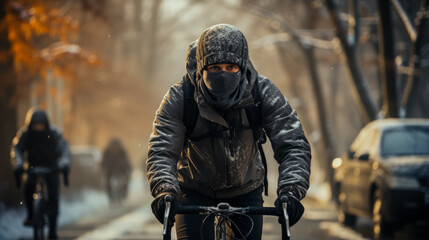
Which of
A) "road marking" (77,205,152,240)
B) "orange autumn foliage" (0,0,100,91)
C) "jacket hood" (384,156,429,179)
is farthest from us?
"orange autumn foliage" (0,0,100,91)

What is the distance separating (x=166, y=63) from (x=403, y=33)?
1641 inches

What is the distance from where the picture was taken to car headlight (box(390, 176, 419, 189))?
40.1 feet

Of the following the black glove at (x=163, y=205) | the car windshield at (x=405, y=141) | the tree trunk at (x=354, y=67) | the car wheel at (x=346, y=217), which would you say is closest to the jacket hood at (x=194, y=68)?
the black glove at (x=163, y=205)

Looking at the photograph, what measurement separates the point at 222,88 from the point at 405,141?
8.96 metres

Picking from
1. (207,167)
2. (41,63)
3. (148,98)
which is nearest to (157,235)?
(41,63)

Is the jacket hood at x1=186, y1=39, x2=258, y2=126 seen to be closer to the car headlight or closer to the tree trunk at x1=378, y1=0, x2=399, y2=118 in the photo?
the car headlight

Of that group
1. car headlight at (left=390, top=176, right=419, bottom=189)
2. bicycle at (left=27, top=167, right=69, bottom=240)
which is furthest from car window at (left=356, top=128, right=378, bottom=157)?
bicycle at (left=27, top=167, right=69, bottom=240)

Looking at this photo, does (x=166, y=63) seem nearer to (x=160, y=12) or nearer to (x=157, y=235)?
(x=160, y=12)

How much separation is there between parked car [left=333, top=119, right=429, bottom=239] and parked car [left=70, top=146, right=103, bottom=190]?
1477cm

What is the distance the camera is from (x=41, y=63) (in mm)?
20984

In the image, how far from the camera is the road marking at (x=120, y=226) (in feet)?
46.5

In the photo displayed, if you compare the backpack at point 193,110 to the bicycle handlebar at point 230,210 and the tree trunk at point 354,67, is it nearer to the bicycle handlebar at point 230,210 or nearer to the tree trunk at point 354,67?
the bicycle handlebar at point 230,210

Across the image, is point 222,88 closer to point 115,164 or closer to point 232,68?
point 232,68

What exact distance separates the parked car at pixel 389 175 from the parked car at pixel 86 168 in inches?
581
